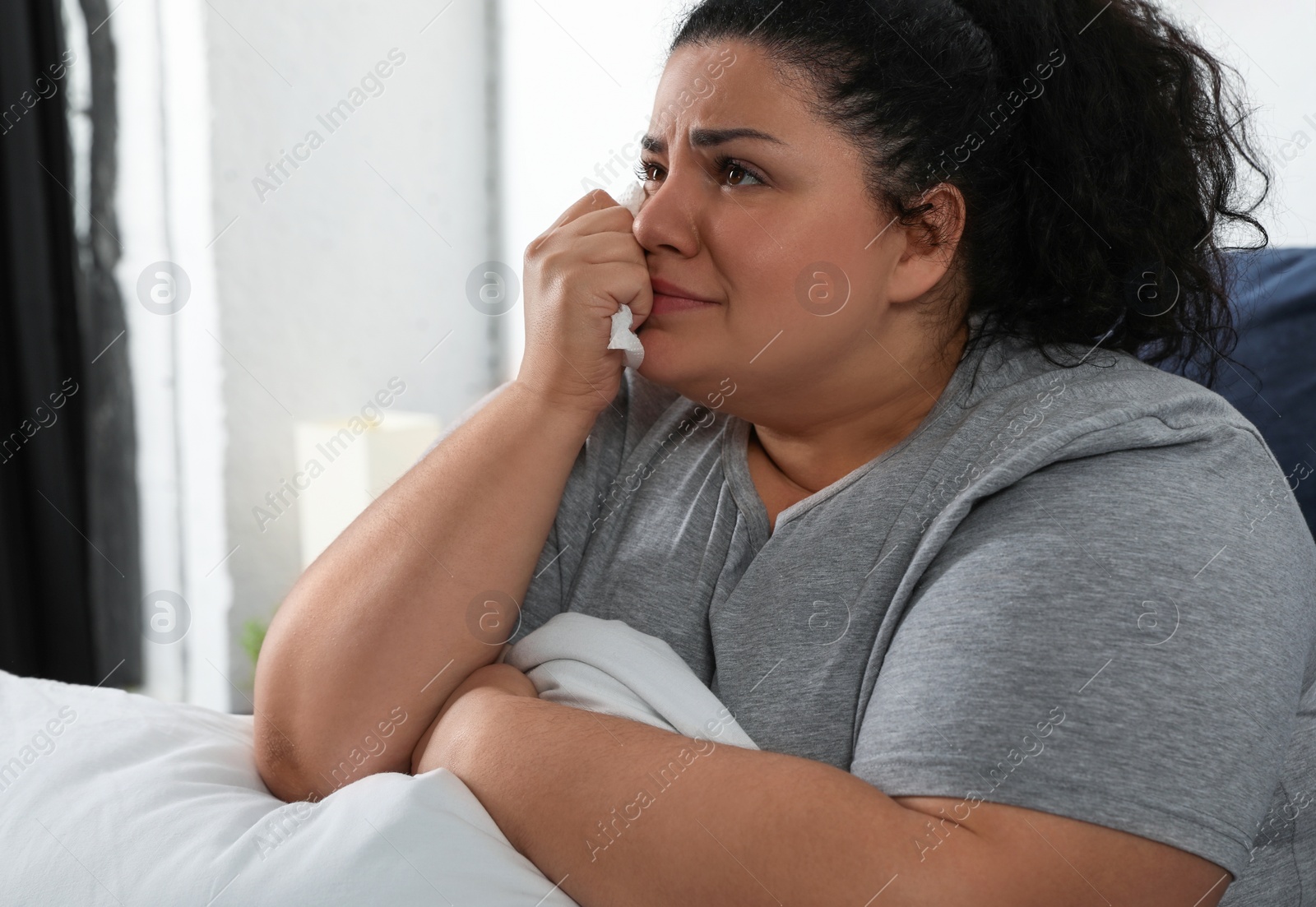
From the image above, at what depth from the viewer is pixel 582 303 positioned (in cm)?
104

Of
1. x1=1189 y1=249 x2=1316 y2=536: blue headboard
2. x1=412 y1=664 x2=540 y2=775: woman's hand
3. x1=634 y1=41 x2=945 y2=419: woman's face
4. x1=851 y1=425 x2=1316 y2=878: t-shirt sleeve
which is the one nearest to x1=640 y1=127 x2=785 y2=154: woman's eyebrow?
x1=634 y1=41 x2=945 y2=419: woman's face

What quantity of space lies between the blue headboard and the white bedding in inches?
28.9

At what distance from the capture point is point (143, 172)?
2748mm

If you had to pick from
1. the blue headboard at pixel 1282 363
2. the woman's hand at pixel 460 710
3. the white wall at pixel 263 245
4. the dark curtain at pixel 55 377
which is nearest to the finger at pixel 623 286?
the woman's hand at pixel 460 710

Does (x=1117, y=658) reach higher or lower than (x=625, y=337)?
lower

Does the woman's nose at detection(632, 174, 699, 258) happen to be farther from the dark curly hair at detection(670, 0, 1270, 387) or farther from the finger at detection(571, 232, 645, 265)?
the dark curly hair at detection(670, 0, 1270, 387)

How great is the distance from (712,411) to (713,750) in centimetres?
51

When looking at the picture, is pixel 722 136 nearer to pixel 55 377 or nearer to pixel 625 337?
pixel 625 337

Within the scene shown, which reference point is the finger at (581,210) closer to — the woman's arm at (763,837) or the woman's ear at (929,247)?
the woman's ear at (929,247)

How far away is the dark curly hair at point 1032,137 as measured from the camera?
3.29 ft

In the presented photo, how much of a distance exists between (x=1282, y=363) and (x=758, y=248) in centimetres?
67

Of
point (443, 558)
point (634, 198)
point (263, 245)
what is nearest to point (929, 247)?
point (634, 198)

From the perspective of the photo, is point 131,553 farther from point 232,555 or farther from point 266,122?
point 266,122

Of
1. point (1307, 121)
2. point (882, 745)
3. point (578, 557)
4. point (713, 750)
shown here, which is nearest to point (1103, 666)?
point (882, 745)
